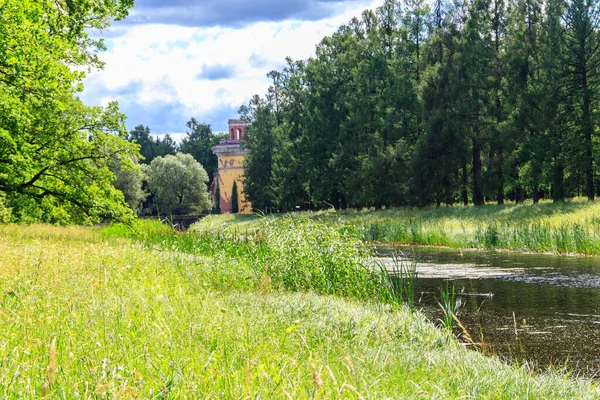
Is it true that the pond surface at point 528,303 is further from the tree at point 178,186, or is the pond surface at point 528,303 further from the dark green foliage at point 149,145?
the dark green foliage at point 149,145

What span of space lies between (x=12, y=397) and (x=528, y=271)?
1627cm

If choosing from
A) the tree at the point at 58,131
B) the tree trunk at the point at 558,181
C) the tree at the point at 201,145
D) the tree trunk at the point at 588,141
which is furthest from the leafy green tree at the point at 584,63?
the tree at the point at 201,145

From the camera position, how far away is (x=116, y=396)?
123 inches

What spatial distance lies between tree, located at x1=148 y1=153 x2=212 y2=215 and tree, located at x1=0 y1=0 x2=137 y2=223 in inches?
2524

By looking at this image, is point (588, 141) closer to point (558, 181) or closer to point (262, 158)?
point (558, 181)

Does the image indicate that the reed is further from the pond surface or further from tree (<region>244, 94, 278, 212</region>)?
tree (<region>244, 94, 278, 212</region>)

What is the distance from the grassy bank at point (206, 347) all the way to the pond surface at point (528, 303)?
48.5 inches

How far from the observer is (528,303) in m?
13.1

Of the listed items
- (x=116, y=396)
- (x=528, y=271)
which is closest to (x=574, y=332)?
(x=528, y=271)

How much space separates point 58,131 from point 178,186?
67554 millimetres

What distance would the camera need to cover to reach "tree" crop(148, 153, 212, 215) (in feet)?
275

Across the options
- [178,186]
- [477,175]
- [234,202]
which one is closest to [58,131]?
[477,175]

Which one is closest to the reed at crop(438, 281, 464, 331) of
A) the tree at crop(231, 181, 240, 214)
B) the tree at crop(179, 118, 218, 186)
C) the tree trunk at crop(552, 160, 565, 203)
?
the tree trunk at crop(552, 160, 565, 203)

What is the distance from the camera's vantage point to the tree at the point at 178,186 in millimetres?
83750
